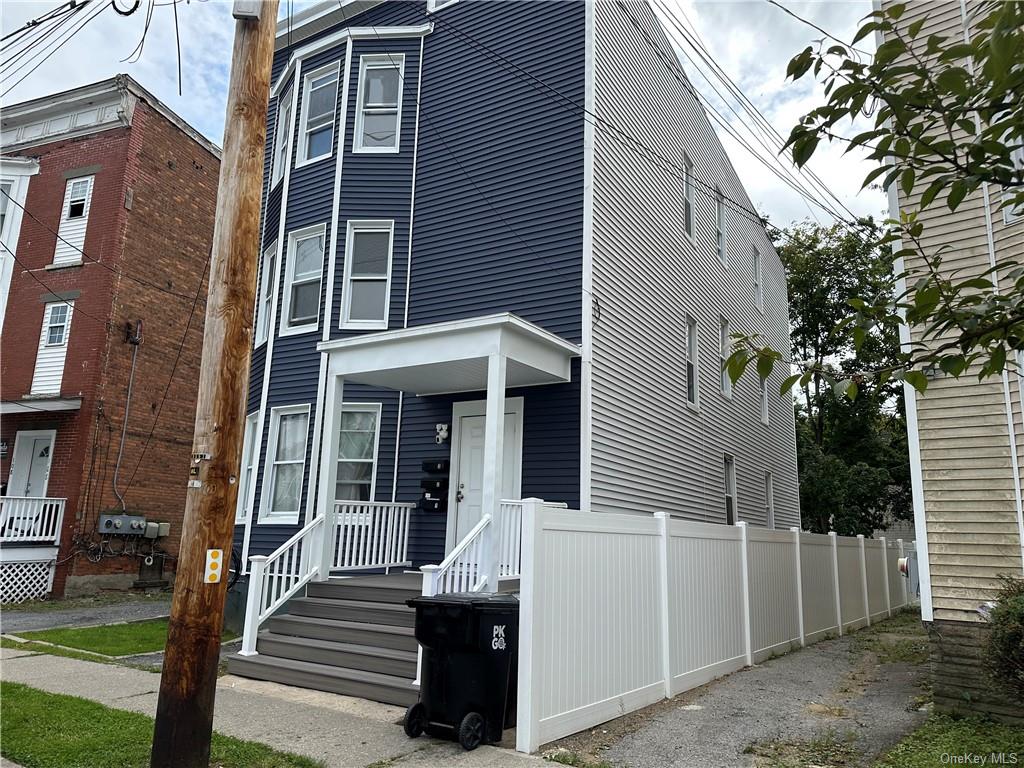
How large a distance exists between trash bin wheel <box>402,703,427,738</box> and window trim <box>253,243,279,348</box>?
28.1 feet

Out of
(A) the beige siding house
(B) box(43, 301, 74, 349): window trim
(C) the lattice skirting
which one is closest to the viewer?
(A) the beige siding house

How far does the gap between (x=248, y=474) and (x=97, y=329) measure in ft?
21.5

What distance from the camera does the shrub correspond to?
5215 mm

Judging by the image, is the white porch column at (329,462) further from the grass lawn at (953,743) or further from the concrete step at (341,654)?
the grass lawn at (953,743)

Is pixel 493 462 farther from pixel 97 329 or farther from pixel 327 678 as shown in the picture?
pixel 97 329

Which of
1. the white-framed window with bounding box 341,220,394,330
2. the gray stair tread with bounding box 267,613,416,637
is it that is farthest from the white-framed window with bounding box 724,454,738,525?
the gray stair tread with bounding box 267,613,416,637

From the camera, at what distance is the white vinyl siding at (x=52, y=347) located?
16.5 m

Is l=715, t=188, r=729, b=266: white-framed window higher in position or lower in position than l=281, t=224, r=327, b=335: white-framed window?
higher

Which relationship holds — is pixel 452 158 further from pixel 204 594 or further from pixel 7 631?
pixel 7 631

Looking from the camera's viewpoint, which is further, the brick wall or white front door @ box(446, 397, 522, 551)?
white front door @ box(446, 397, 522, 551)

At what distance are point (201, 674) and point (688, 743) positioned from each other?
3.62 metres

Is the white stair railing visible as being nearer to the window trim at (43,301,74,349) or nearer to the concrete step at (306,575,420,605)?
the concrete step at (306,575,420,605)

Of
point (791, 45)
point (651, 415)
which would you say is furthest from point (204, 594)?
point (651, 415)

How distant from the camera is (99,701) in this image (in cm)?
656
